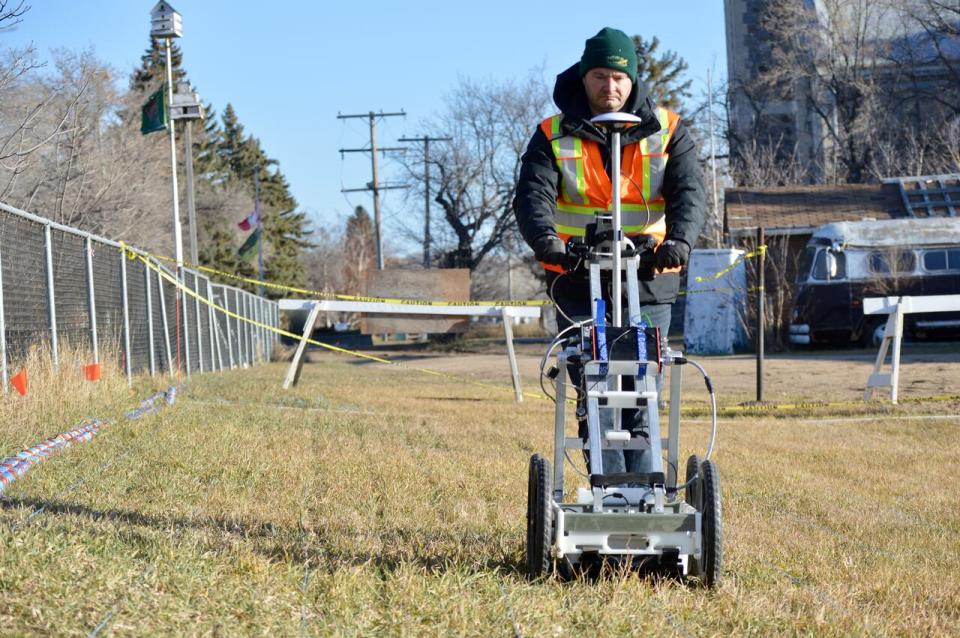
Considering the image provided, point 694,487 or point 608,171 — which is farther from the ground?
point 608,171

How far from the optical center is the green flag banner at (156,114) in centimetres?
2864

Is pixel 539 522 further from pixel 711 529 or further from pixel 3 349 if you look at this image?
pixel 3 349

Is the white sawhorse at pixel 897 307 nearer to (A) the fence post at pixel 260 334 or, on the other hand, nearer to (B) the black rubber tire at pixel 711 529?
Answer: (B) the black rubber tire at pixel 711 529

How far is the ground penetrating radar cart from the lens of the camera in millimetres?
3697

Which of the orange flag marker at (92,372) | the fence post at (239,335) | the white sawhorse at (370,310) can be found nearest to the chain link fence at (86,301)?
the orange flag marker at (92,372)

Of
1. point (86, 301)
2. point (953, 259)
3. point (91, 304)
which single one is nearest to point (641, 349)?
point (91, 304)

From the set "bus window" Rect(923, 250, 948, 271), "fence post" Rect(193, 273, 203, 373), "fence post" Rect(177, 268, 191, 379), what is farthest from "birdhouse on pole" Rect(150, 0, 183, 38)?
"bus window" Rect(923, 250, 948, 271)

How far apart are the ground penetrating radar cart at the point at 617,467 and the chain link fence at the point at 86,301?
17.1 ft

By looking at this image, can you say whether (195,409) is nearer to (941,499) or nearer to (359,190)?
(941,499)

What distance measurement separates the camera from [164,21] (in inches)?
1064

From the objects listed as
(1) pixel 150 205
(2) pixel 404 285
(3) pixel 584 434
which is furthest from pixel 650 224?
(1) pixel 150 205

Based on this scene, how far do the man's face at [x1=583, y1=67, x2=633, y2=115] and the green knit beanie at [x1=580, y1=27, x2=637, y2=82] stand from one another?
2 centimetres

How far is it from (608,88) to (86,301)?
8196 mm

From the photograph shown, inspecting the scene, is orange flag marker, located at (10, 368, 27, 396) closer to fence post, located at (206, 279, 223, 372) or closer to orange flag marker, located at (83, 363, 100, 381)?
orange flag marker, located at (83, 363, 100, 381)
